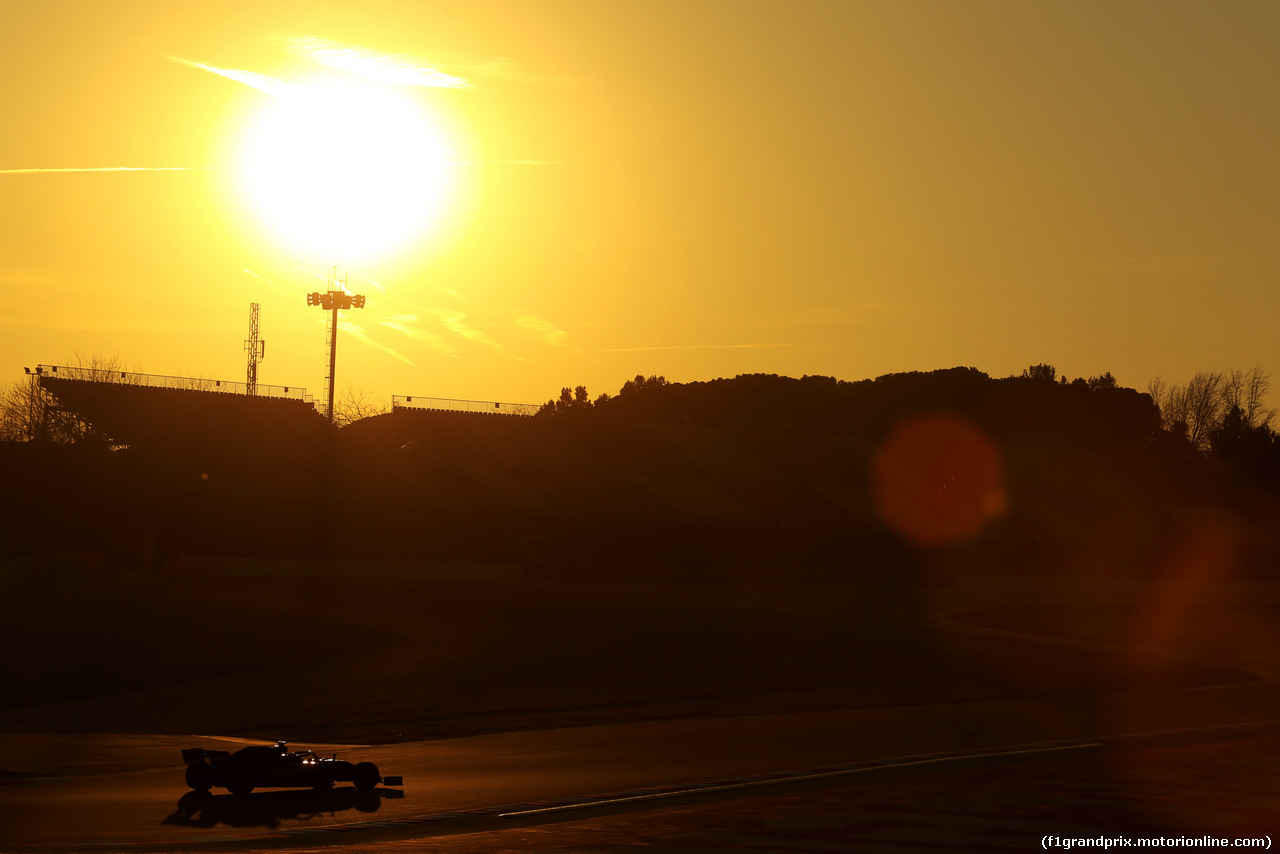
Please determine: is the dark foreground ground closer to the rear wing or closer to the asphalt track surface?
the asphalt track surface

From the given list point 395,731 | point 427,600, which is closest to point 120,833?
point 395,731

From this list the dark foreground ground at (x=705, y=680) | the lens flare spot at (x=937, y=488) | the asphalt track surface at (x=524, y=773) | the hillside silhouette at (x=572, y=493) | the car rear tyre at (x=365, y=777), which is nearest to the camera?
the asphalt track surface at (x=524, y=773)

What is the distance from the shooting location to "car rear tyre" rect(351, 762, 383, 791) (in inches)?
419

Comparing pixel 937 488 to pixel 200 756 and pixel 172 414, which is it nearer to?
pixel 172 414

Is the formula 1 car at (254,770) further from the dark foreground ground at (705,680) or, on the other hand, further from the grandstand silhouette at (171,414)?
the grandstand silhouette at (171,414)

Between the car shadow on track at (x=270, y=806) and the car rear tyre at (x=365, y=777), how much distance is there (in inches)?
3.0

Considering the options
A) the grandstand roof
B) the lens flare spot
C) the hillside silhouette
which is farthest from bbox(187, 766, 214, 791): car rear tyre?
the lens flare spot

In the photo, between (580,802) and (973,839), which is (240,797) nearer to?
(580,802)

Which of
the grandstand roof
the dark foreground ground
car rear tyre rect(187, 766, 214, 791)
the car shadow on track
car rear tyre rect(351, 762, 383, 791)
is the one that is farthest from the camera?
the grandstand roof

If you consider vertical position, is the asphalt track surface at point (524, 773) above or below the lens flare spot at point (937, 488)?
below

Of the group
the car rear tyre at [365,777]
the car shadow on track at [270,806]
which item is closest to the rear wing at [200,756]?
the car shadow on track at [270,806]

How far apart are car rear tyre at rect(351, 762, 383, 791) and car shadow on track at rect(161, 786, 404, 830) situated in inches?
3.0

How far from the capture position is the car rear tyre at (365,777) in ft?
34.9

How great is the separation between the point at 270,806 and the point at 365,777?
2.81 ft
